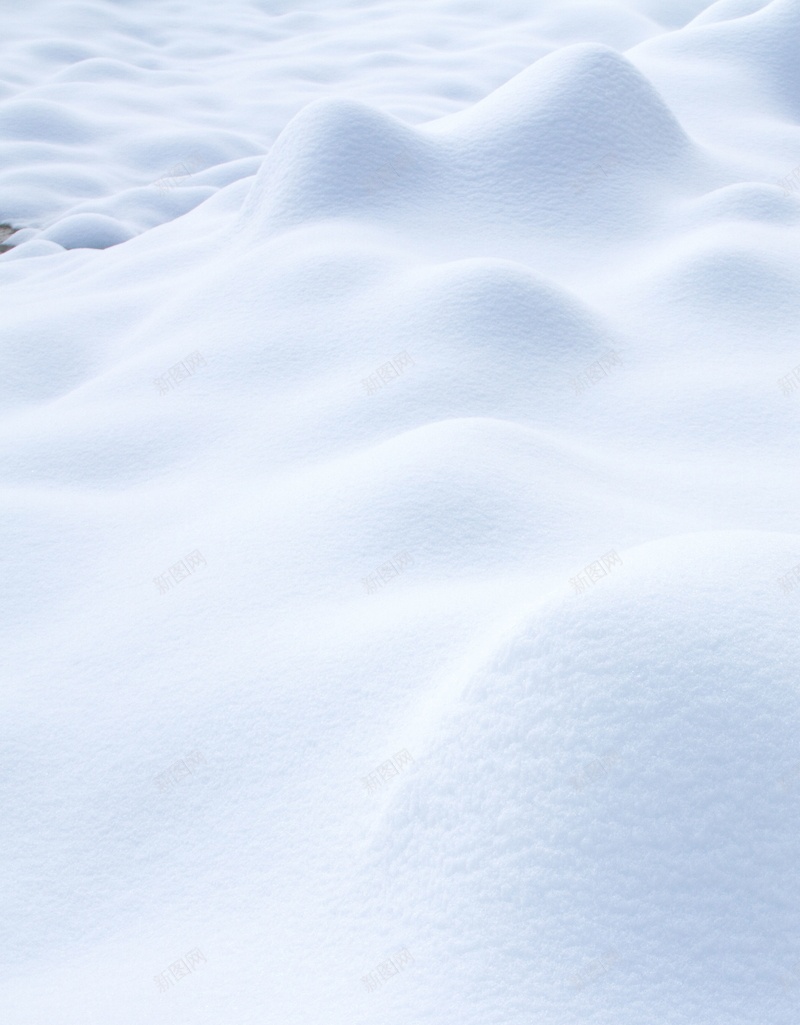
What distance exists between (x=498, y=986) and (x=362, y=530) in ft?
3.84

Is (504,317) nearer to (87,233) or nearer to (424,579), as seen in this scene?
(424,579)

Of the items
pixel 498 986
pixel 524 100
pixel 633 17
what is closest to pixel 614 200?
pixel 524 100

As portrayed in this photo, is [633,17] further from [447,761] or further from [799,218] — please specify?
[447,761]

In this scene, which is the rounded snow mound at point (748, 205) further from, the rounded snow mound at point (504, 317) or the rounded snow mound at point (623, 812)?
the rounded snow mound at point (623, 812)

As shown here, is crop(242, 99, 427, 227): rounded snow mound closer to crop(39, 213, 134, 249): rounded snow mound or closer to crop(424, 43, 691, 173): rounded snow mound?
crop(424, 43, 691, 173): rounded snow mound

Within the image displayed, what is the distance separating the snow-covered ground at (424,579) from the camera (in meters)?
1.38

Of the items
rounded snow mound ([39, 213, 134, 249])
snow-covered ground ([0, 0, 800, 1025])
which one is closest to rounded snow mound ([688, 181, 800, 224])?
snow-covered ground ([0, 0, 800, 1025])

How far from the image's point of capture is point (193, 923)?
1619 mm

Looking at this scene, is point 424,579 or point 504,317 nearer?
point 424,579

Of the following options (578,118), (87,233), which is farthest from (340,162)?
(87,233)

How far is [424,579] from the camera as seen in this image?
2174 mm

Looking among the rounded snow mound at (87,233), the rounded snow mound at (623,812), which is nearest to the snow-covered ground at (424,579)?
the rounded snow mound at (623,812)

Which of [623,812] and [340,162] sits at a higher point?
[340,162]

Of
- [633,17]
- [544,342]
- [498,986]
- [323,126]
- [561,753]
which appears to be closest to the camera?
[498,986]
